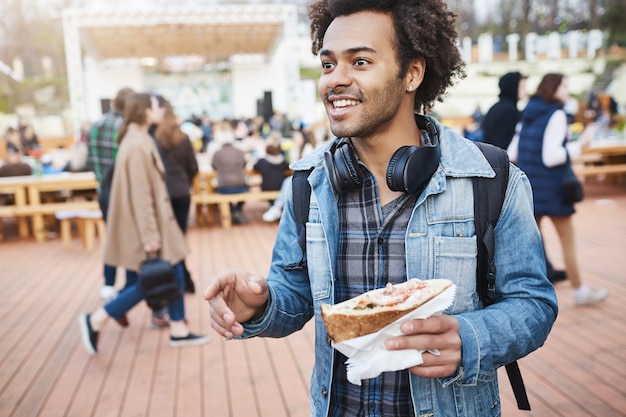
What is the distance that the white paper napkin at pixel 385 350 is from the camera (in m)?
1.14

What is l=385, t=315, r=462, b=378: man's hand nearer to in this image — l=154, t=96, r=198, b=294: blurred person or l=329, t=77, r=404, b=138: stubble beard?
l=329, t=77, r=404, b=138: stubble beard

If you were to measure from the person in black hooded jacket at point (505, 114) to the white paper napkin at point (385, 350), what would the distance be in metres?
4.18

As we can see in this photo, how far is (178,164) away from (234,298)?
15.2 ft

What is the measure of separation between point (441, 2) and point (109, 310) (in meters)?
3.46

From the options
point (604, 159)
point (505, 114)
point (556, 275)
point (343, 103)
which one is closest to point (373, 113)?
point (343, 103)

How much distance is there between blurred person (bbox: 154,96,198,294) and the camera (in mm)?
5609

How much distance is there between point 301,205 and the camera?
1590mm

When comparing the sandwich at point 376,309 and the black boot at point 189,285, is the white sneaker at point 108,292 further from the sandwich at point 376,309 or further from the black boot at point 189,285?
Result: the sandwich at point 376,309

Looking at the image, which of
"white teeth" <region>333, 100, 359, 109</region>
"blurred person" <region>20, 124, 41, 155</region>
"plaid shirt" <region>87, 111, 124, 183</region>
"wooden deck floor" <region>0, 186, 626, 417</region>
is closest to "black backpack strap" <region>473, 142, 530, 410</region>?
"white teeth" <region>333, 100, 359, 109</region>

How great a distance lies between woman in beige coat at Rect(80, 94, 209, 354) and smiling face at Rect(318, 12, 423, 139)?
3058 mm

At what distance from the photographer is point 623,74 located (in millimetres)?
32000

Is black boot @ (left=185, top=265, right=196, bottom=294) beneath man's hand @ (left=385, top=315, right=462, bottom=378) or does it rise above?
beneath

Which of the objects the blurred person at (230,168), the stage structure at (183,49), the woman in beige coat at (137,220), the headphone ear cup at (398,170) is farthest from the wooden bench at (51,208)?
the stage structure at (183,49)

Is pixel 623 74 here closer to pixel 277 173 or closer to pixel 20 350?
pixel 277 173
